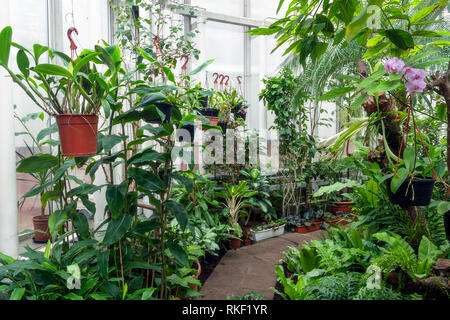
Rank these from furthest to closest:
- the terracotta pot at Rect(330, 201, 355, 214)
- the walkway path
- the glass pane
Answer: the terracotta pot at Rect(330, 201, 355, 214) → the glass pane → the walkway path

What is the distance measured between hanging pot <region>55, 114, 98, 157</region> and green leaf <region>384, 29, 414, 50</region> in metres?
1.04

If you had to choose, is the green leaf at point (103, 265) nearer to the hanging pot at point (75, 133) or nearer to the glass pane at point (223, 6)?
the hanging pot at point (75, 133)

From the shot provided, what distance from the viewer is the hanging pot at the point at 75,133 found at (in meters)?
1.21

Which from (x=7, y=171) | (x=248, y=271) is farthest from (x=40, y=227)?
(x=248, y=271)

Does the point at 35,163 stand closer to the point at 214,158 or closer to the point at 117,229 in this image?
the point at 117,229

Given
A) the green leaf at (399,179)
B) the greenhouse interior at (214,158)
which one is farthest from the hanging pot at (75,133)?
the green leaf at (399,179)

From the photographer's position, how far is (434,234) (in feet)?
7.02

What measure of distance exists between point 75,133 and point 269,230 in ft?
8.73

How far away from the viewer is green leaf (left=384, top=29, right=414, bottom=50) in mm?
614

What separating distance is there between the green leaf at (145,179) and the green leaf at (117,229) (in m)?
0.17

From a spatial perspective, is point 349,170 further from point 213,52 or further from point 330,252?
point 330,252

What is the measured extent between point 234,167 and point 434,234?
200 cm

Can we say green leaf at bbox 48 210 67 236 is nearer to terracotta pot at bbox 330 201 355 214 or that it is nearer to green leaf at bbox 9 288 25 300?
green leaf at bbox 9 288 25 300

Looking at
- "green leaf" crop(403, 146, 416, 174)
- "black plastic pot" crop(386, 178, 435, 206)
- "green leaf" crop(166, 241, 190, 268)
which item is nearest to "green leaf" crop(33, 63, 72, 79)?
"green leaf" crop(166, 241, 190, 268)
